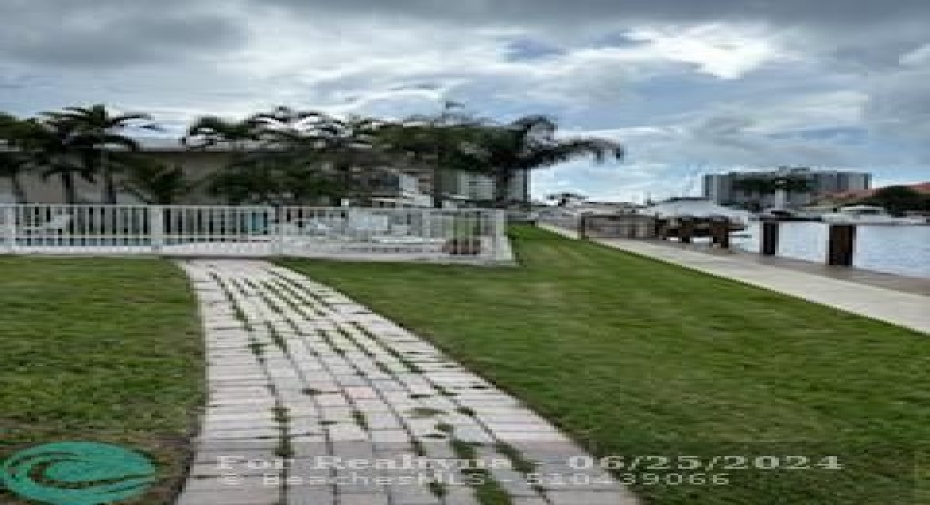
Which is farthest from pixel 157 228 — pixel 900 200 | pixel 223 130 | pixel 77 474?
pixel 900 200

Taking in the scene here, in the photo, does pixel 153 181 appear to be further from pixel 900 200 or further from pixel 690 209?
pixel 900 200

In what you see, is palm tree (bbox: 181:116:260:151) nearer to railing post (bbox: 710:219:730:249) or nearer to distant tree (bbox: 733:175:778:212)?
railing post (bbox: 710:219:730:249)

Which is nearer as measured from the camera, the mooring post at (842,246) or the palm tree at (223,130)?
the mooring post at (842,246)

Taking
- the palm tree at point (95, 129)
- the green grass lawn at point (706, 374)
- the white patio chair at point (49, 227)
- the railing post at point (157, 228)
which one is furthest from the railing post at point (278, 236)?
the palm tree at point (95, 129)

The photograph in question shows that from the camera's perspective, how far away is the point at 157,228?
43.9 ft

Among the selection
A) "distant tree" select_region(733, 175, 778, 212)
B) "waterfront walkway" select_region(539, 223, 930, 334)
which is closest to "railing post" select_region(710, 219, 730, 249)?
"waterfront walkway" select_region(539, 223, 930, 334)

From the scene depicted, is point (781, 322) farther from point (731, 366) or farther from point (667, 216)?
point (667, 216)

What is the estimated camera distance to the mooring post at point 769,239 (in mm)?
19422

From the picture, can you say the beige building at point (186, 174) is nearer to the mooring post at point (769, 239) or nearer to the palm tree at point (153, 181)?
the palm tree at point (153, 181)

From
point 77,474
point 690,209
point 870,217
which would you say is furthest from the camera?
point 870,217

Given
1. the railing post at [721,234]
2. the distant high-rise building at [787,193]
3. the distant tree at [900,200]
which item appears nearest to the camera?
the railing post at [721,234]

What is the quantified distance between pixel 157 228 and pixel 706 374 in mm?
10131

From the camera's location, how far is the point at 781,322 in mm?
7875

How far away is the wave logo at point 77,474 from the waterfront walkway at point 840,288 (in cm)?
658
